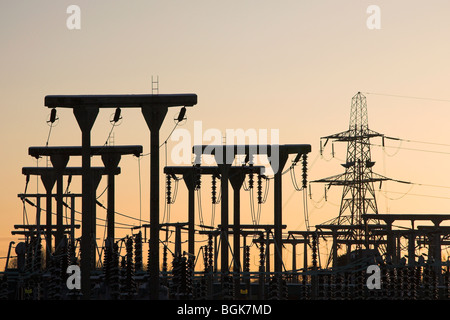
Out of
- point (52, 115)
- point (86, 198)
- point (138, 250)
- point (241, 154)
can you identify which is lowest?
point (138, 250)

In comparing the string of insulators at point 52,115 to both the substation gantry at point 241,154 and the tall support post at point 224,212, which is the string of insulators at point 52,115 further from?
the tall support post at point 224,212

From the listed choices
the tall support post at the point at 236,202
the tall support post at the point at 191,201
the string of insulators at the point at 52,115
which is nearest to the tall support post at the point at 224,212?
the tall support post at the point at 236,202

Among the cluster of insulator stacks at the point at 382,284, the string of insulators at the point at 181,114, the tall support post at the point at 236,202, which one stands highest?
the string of insulators at the point at 181,114

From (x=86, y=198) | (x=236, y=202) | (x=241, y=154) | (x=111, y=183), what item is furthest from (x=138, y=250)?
(x=86, y=198)

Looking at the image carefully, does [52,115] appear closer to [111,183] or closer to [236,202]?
[111,183]

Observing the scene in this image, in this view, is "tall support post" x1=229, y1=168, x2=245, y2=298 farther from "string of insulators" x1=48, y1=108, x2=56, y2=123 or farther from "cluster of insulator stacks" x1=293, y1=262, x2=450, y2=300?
A: "string of insulators" x1=48, y1=108, x2=56, y2=123

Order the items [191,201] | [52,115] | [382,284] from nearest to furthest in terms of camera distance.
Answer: [52,115] → [382,284] → [191,201]

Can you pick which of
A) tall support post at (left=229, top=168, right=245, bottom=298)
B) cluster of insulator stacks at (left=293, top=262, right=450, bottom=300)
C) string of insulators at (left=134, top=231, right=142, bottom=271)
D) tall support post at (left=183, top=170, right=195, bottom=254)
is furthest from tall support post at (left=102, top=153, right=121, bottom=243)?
cluster of insulator stacks at (left=293, top=262, right=450, bottom=300)

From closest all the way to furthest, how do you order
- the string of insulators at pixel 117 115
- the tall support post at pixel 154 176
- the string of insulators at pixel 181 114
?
1. the tall support post at pixel 154 176
2. the string of insulators at pixel 181 114
3. the string of insulators at pixel 117 115
